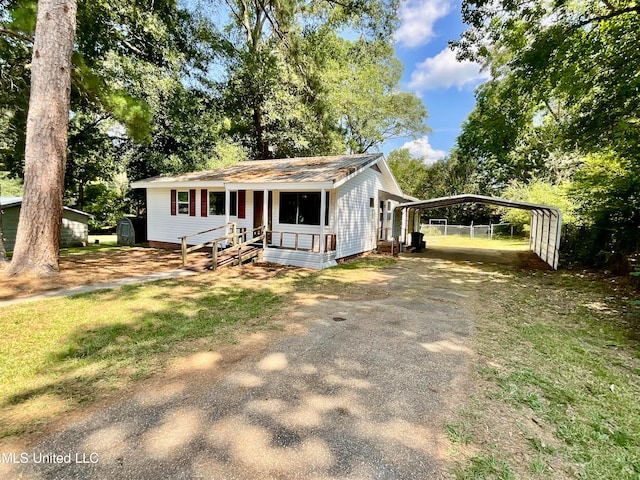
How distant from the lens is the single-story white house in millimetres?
10117

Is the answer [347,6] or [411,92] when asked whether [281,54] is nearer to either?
[347,6]

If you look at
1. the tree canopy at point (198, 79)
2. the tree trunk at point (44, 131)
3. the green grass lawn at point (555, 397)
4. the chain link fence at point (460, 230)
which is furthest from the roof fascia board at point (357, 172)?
the chain link fence at point (460, 230)

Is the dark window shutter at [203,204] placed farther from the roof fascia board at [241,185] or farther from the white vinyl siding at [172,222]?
the roof fascia board at [241,185]

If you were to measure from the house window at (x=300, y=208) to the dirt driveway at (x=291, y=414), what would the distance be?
6154mm

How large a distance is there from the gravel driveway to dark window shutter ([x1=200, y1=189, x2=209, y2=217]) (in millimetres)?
9263

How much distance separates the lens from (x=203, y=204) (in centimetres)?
1263

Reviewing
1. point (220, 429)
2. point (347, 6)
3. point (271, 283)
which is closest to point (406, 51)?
point (347, 6)

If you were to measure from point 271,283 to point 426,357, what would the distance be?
4687mm

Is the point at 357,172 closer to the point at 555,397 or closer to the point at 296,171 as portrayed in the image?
the point at 296,171

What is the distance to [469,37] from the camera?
10555 mm

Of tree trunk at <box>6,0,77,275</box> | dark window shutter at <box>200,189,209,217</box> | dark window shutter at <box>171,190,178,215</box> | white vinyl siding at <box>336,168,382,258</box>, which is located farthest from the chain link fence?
tree trunk at <box>6,0,77,275</box>

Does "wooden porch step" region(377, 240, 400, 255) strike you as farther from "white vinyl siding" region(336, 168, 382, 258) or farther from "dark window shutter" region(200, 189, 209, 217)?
"dark window shutter" region(200, 189, 209, 217)

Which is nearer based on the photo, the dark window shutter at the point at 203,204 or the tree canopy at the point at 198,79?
the tree canopy at the point at 198,79

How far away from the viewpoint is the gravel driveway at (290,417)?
2.12 meters
